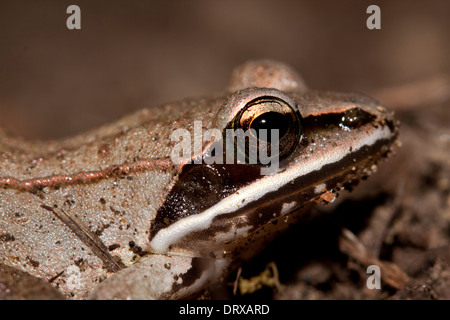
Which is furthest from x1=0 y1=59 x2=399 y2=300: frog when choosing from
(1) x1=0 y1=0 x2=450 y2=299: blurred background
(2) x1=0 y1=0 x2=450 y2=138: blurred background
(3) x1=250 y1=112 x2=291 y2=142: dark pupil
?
(2) x1=0 y1=0 x2=450 y2=138: blurred background

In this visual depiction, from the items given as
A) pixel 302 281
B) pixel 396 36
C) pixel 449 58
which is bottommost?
pixel 302 281

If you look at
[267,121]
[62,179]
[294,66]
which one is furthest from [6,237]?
[294,66]

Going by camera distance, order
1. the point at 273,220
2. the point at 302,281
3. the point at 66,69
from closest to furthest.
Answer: the point at 273,220, the point at 302,281, the point at 66,69

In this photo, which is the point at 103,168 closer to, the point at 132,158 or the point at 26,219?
the point at 132,158

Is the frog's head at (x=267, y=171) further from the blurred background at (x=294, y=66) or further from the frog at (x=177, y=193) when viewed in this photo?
the blurred background at (x=294, y=66)

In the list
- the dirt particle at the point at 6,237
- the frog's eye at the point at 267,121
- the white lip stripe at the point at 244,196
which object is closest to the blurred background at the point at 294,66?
the white lip stripe at the point at 244,196

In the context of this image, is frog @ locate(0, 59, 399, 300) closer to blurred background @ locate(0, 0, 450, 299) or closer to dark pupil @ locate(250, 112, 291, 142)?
dark pupil @ locate(250, 112, 291, 142)

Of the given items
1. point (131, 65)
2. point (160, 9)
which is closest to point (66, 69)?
point (131, 65)
